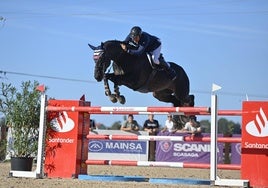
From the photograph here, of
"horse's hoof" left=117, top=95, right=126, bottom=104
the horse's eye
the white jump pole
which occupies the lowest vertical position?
the white jump pole

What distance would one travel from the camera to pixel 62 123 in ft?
30.2

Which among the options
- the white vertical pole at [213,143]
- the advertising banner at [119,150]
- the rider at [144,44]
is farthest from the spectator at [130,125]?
the white vertical pole at [213,143]

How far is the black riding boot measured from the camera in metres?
8.56

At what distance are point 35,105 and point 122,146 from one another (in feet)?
21.6

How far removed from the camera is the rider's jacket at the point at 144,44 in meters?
8.09

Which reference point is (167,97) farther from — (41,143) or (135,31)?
(41,143)

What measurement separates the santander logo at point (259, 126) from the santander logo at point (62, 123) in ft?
9.68

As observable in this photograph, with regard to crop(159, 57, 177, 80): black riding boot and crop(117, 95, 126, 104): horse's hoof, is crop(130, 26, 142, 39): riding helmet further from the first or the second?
crop(117, 95, 126, 104): horse's hoof

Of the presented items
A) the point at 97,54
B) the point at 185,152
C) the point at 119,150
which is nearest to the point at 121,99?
the point at 97,54

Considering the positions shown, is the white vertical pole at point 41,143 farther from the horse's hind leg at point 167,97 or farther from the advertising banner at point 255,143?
the advertising banner at point 255,143

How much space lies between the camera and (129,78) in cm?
798

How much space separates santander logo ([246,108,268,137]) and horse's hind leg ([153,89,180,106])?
1.79 m

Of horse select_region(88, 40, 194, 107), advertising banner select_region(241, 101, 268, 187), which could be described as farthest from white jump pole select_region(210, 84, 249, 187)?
horse select_region(88, 40, 194, 107)

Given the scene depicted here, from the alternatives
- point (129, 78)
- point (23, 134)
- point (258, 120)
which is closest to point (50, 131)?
point (23, 134)
